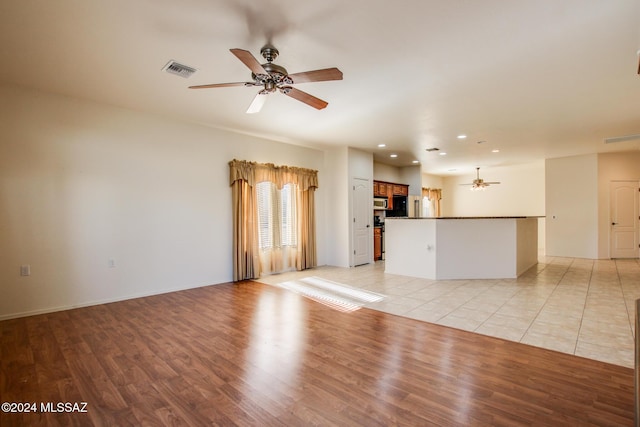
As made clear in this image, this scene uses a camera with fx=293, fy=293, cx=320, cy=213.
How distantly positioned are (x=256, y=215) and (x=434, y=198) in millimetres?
8473

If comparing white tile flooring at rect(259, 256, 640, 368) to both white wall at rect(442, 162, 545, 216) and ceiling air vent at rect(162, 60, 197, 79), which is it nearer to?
ceiling air vent at rect(162, 60, 197, 79)

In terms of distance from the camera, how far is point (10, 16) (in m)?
2.40

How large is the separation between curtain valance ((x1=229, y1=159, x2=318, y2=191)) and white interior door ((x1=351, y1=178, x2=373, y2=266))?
43.0 inches

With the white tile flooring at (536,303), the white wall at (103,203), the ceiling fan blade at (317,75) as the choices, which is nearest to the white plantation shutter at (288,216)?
the white tile flooring at (536,303)

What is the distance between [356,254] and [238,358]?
4915mm

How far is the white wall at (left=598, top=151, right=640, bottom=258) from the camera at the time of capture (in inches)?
303

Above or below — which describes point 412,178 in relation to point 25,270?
above

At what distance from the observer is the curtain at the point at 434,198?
1158cm

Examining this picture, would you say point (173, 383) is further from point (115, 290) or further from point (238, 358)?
point (115, 290)

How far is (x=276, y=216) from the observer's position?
6.29 m

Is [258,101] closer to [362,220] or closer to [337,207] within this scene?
[337,207]

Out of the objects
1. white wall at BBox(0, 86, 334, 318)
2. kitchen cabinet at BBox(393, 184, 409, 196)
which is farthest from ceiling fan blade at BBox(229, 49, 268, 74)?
kitchen cabinet at BBox(393, 184, 409, 196)

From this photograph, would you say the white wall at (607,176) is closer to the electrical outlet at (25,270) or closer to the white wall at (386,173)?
the white wall at (386,173)

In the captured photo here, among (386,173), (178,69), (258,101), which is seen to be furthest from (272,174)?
(386,173)
